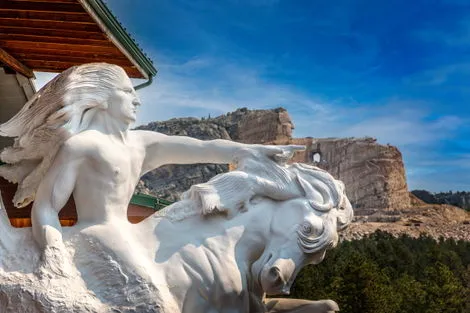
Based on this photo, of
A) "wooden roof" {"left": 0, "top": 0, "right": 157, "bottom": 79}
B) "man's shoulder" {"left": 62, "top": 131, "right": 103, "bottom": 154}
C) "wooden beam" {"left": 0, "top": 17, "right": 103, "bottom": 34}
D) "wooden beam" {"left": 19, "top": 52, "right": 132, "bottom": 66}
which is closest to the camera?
"man's shoulder" {"left": 62, "top": 131, "right": 103, "bottom": 154}

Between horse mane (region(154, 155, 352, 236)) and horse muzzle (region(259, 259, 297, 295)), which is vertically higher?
horse mane (region(154, 155, 352, 236))

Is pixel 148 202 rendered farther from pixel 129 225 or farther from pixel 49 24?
pixel 129 225

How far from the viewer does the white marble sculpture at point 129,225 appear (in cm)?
234

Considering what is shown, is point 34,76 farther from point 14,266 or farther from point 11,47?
point 14,266

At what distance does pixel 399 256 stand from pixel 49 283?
56.6ft

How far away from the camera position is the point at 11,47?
528 centimetres

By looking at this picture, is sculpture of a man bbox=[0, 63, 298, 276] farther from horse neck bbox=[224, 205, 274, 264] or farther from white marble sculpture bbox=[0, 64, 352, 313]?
horse neck bbox=[224, 205, 274, 264]

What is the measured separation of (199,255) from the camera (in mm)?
2430

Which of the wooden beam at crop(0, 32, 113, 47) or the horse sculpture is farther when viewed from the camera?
the wooden beam at crop(0, 32, 113, 47)

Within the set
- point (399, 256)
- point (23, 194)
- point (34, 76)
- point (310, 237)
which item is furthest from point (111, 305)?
point (399, 256)

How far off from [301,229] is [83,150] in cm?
92

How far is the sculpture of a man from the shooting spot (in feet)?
7.93

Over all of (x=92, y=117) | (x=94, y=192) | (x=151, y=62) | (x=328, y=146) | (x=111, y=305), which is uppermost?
(x=328, y=146)

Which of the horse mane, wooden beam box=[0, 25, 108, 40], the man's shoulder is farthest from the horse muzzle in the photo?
wooden beam box=[0, 25, 108, 40]
